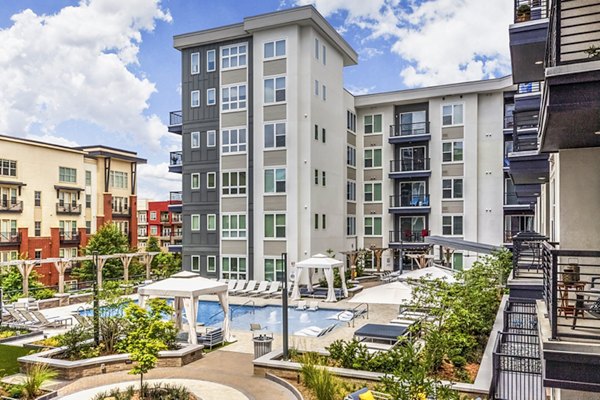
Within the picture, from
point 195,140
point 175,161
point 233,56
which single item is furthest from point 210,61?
point 175,161

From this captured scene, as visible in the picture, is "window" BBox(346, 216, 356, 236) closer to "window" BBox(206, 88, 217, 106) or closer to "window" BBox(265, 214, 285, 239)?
"window" BBox(265, 214, 285, 239)

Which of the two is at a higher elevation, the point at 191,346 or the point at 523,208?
the point at 523,208

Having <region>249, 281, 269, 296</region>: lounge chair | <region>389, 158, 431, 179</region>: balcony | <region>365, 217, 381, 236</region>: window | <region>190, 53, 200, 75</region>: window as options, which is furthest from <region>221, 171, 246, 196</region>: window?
<region>389, 158, 431, 179</region>: balcony

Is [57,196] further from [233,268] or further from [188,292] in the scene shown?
[188,292]

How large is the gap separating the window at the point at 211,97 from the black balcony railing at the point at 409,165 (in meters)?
13.8

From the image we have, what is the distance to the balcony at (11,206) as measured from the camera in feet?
118

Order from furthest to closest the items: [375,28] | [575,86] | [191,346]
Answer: [375,28] → [191,346] → [575,86]

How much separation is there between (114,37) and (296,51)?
405 inches

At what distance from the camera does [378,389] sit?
340 inches

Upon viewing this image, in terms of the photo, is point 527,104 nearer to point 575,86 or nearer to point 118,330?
point 575,86

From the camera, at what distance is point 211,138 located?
31.1 metres

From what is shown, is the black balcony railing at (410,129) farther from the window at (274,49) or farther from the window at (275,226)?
the window at (275,226)

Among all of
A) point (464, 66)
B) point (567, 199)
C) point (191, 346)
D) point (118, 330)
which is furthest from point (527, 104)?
point (464, 66)

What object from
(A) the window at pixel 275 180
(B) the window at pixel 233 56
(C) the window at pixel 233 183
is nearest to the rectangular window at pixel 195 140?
(C) the window at pixel 233 183
